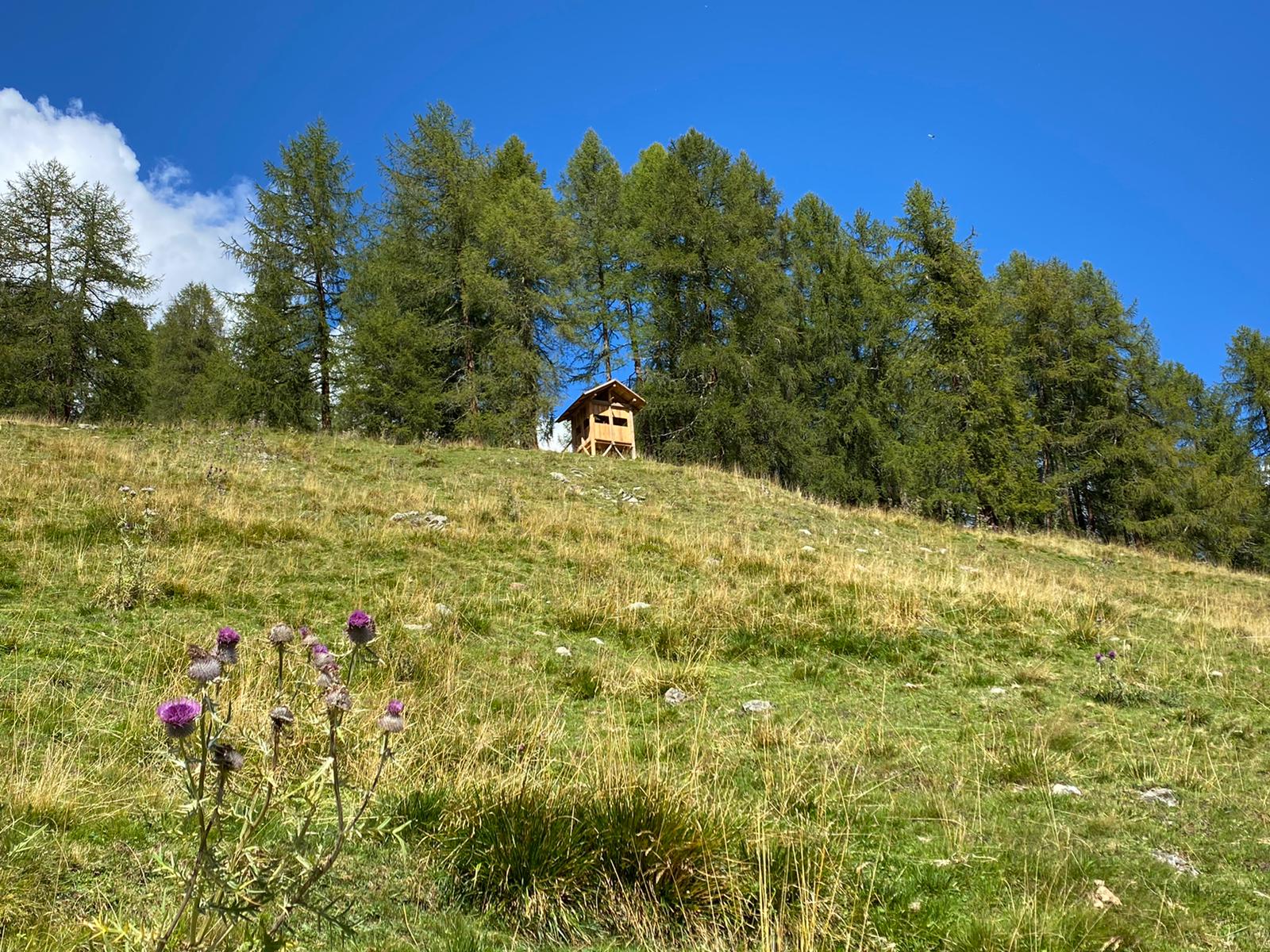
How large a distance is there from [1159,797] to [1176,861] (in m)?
0.89

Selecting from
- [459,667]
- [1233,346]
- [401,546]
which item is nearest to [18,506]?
[401,546]

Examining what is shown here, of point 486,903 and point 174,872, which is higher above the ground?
point 174,872

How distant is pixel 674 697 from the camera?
540cm

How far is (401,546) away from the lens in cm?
887

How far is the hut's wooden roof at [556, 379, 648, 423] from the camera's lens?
930 inches

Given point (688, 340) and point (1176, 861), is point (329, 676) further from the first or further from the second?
point (688, 340)

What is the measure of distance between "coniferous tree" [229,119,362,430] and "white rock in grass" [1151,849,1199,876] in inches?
988

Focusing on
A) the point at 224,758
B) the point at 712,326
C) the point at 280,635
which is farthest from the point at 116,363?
the point at 224,758

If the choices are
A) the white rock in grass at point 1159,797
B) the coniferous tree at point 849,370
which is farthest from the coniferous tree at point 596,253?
the white rock in grass at point 1159,797

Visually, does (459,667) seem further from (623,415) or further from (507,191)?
(507,191)

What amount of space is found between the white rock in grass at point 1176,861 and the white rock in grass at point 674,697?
3013mm

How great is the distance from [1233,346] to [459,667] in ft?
143

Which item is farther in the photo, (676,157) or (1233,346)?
(1233,346)

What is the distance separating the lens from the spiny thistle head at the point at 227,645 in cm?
187
